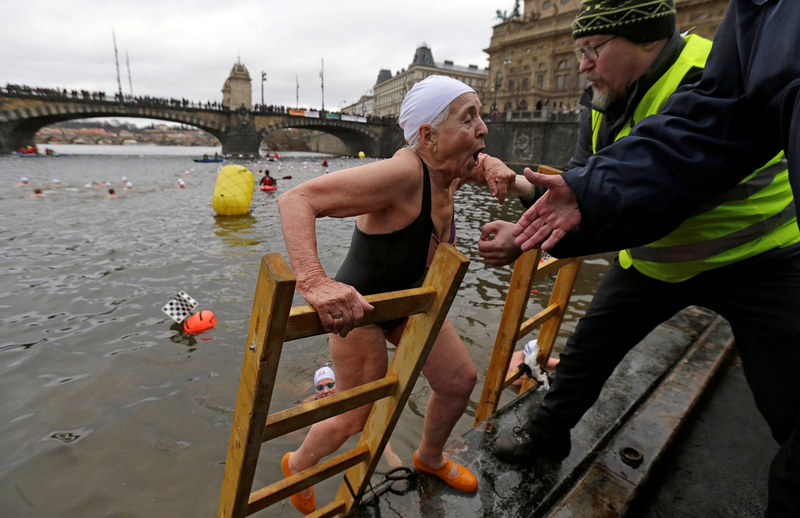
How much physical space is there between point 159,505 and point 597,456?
297 cm

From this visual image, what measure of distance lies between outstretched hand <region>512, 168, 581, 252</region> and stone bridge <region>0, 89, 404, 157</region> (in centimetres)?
5282

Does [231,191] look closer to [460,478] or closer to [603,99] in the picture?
[460,478]

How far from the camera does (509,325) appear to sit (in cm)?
267

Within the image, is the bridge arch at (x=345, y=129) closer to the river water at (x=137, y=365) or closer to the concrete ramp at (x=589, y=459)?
the river water at (x=137, y=365)

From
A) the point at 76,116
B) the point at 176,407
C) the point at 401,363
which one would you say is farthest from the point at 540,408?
the point at 76,116

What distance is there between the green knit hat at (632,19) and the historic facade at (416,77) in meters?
86.6

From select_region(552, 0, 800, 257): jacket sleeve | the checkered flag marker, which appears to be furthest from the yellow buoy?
select_region(552, 0, 800, 257): jacket sleeve

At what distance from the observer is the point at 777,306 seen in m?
1.67

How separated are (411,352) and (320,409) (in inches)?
17.2

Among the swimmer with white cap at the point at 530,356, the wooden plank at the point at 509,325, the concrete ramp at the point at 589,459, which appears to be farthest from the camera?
the swimmer with white cap at the point at 530,356

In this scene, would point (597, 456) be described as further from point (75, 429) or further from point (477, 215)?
point (477, 215)

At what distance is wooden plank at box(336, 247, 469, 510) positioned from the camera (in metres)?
1.55

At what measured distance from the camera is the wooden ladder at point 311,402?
1.22 m

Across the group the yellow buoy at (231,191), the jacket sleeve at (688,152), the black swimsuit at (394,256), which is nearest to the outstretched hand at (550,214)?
the jacket sleeve at (688,152)
